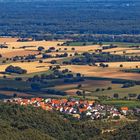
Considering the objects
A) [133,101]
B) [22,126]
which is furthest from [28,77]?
[22,126]

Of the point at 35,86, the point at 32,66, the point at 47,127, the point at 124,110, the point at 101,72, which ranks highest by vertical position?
the point at 32,66

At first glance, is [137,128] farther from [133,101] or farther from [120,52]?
[120,52]

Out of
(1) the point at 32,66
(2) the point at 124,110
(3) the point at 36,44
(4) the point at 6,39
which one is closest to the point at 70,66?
(1) the point at 32,66

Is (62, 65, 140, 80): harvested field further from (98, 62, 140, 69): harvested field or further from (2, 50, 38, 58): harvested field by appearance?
(2, 50, 38, 58): harvested field

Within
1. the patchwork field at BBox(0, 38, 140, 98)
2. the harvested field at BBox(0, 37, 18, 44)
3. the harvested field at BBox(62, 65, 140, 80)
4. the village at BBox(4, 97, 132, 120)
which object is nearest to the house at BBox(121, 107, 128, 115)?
the village at BBox(4, 97, 132, 120)

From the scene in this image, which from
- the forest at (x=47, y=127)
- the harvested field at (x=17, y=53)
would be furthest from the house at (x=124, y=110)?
the harvested field at (x=17, y=53)

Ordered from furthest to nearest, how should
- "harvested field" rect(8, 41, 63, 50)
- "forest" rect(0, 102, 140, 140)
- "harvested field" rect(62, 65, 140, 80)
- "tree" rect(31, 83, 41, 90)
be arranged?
1. "harvested field" rect(8, 41, 63, 50)
2. "harvested field" rect(62, 65, 140, 80)
3. "tree" rect(31, 83, 41, 90)
4. "forest" rect(0, 102, 140, 140)

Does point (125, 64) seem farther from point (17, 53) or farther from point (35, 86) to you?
point (17, 53)

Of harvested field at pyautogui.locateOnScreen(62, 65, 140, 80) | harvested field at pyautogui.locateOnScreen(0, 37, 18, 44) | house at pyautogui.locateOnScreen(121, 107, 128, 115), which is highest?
harvested field at pyautogui.locateOnScreen(0, 37, 18, 44)
